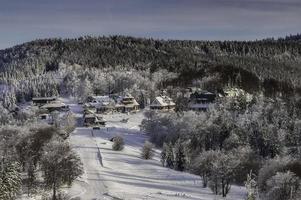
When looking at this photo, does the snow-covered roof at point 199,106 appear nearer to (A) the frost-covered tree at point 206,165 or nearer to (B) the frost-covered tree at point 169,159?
(B) the frost-covered tree at point 169,159

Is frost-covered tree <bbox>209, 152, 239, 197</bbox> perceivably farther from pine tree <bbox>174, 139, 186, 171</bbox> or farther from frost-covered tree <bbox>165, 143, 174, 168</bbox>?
frost-covered tree <bbox>165, 143, 174, 168</bbox>

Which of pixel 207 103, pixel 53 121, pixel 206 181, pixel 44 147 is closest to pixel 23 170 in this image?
pixel 44 147

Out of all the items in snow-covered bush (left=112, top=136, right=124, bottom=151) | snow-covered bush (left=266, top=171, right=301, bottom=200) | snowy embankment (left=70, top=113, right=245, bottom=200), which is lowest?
snowy embankment (left=70, top=113, right=245, bottom=200)

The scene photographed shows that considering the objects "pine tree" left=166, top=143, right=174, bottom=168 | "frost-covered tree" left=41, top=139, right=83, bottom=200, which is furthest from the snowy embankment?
"frost-covered tree" left=41, top=139, right=83, bottom=200

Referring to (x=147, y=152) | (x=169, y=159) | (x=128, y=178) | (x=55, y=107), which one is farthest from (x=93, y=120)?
(x=128, y=178)

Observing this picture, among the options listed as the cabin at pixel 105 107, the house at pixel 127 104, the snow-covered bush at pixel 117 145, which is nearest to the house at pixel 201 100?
the house at pixel 127 104

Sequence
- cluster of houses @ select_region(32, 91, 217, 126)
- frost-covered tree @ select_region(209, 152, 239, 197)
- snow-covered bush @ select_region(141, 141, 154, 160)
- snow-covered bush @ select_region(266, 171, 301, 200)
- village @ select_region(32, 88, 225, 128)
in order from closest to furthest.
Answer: snow-covered bush @ select_region(266, 171, 301, 200)
frost-covered tree @ select_region(209, 152, 239, 197)
snow-covered bush @ select_region(141, 141, 154, 160)
village @ select_region(32, 88, 225, 128)
cluster of houses @ select_region(32, 91, 217, 126)
